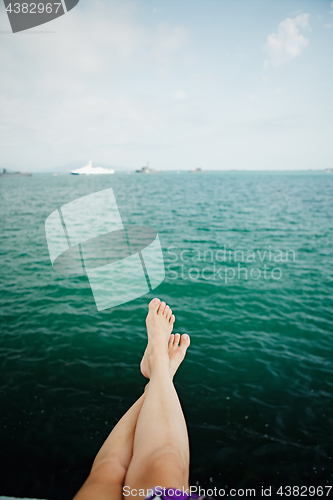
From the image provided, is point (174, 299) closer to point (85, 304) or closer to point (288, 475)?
point (85, 304)

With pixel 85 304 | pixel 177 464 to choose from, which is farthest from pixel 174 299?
pixel 177 464

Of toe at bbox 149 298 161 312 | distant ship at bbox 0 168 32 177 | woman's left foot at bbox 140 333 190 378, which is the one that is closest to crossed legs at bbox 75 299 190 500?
woman's left foot at bbox 140 333 190 378

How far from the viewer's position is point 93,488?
125 centimetres

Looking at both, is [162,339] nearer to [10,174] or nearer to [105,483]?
[105,483]

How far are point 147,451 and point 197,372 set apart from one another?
240 cm

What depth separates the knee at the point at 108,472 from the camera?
4.33 feet

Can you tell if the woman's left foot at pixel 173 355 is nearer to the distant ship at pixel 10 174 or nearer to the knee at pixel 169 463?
the knee at pixel 169 463

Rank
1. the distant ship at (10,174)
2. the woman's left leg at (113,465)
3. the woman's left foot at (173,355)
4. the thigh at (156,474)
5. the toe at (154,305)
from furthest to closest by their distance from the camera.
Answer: the distant ship at (10,174), the toe at (154,305), the woman's left foot at (173,355), the woman's left leg at (113,465), the thigh at (156,474)

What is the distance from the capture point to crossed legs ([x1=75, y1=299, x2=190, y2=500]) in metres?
1.19

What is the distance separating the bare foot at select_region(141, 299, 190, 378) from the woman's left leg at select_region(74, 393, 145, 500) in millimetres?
571

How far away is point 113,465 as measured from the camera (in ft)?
4.69

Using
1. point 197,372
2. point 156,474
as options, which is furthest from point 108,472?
point 197,372

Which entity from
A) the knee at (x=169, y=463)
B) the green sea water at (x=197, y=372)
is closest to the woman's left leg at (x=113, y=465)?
the knee at (x=169, y=463)

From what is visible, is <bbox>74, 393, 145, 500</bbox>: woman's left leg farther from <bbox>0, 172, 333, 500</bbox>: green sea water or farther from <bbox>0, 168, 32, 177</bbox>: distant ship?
<bbox>0, 168, 32, 177</bbox>: distant ship
